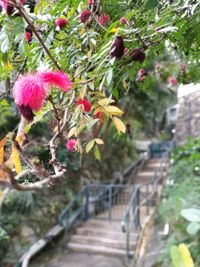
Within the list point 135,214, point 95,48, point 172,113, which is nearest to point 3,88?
point 95,48

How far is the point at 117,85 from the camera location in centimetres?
111

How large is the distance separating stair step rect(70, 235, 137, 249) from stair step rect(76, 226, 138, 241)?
7 centimetres

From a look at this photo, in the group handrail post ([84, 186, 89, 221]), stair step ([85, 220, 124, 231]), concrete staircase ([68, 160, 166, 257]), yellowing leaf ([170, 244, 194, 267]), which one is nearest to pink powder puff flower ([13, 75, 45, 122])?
yellowing leaf ([170, 244, 194, 267])

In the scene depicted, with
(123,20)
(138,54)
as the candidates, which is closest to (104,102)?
(138,54)

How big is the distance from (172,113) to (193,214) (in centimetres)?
976

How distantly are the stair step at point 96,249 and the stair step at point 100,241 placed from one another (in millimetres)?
78

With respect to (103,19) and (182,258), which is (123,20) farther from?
(182,258)

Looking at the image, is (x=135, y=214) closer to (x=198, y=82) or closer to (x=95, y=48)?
(x=198, y=82)

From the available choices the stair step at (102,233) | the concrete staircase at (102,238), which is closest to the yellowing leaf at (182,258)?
the concrete staircase at (102,238)

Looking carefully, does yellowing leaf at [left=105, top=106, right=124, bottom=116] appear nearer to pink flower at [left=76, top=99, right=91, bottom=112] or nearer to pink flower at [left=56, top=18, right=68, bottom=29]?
pink flower at [left=76, top=99, right=91, bottom=112]

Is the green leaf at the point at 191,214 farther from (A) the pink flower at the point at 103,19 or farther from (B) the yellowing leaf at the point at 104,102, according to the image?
(A) the pink flower at the point at 103,19

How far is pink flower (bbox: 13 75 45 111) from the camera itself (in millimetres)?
650

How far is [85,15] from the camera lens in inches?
39.3

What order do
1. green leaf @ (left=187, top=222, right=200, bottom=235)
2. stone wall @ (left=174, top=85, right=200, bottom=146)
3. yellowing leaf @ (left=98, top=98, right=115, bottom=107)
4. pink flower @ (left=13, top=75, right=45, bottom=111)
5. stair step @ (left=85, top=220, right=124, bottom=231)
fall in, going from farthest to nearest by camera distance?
stone wall @ (left=174, top=85, right=200, bottom=146)
stair step @ (left=85, top=220, right=124, bottom=231)
green leaf @ (left=187, top=222, right=200, bottom=235)
yellowing leaf @ (left=98, top=98, right=115, bottom=107)
pink flower @ (left=13, top=75, right=45, bottom=111)
